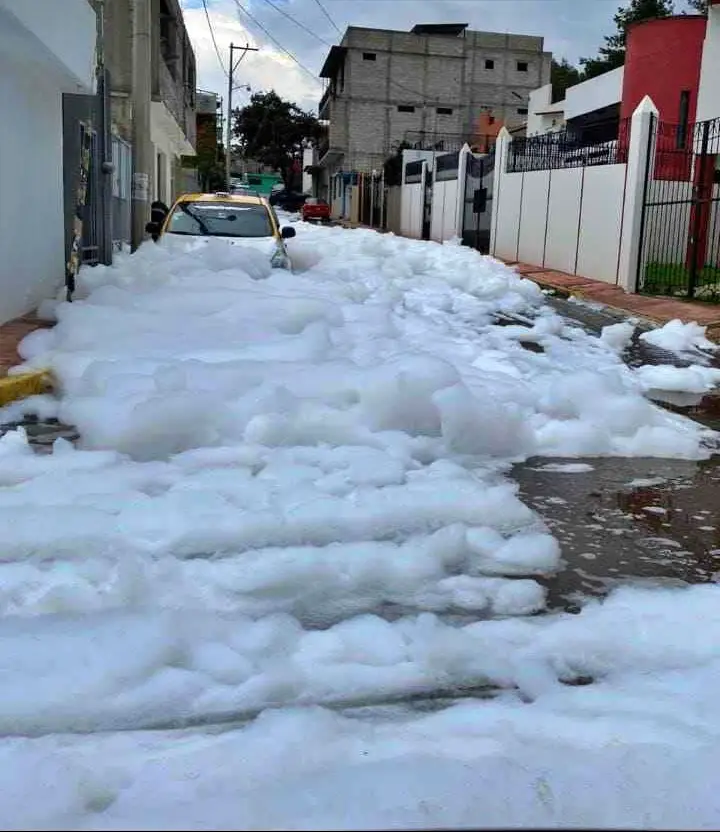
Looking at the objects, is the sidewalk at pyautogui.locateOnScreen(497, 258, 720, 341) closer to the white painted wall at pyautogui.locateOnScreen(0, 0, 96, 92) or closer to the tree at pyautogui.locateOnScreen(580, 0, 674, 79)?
the white painted wall at pyautogui.locateOnScreen(0, 0, 96, 92)

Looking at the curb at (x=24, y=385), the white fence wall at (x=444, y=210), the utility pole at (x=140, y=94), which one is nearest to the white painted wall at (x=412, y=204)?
the white fence wall at (x=444, y=210)

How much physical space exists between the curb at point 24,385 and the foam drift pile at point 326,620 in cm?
14

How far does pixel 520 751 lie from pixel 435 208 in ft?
104

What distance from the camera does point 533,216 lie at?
23.0 metres

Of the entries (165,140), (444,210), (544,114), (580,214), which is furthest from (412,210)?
(580,214)

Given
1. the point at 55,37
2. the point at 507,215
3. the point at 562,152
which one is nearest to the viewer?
the point at 55,37

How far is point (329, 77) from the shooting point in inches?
2611

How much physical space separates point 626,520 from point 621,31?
5747 cm

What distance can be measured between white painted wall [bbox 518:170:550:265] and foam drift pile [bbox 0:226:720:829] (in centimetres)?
1573

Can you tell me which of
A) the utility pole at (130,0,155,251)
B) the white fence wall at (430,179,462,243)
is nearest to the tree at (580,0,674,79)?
the white fence wall at (430,179,462,243)

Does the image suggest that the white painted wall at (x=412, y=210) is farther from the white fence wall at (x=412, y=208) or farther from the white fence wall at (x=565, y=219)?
the white fence wall at (x=565, y=219)

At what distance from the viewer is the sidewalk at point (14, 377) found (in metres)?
7.02

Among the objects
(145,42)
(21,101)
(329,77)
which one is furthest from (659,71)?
(329,77)

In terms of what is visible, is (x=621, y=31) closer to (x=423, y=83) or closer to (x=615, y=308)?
(x=423, y=83)
